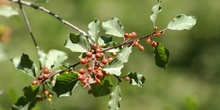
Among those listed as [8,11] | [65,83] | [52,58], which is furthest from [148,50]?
[65,83]

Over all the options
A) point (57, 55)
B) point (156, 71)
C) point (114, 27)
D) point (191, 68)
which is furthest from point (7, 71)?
point (114, 27)

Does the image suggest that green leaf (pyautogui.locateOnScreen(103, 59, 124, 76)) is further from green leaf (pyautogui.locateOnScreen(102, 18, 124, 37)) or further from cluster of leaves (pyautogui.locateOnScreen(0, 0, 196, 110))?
green leaf (pyautogui.locateOnScreen(102, 18, 124, 37))

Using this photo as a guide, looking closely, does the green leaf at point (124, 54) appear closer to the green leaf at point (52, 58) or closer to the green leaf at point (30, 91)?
the green leaf at point (30, 91)

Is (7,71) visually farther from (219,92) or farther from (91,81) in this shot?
(91,81)

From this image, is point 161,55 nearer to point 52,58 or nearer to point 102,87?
point 102,87

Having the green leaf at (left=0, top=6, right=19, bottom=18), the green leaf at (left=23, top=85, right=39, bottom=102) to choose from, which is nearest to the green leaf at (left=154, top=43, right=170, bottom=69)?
the green leaf at (left=23, top=85, right=39, bottom=102)

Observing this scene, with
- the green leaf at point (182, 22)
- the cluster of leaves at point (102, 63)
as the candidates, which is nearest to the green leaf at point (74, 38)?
the cluster of leaves at point (102, 63)
